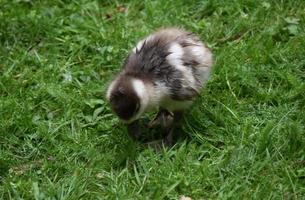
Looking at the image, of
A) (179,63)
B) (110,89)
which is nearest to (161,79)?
(179,63)

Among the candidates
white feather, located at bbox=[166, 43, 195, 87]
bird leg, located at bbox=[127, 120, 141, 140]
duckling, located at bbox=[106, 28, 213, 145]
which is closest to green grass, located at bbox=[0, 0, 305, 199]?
bird leg, located at bbox=[127, 120, 141, 140]

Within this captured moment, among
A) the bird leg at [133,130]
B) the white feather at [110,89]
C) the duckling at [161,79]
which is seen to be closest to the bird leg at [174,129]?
the duckling at [161,79]

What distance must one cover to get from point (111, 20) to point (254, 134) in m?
2.19

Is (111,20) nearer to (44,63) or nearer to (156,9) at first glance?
(156,9)

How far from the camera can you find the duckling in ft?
14.3

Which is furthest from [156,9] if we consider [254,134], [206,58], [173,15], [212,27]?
[254,134]

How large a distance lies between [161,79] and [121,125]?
56 cm

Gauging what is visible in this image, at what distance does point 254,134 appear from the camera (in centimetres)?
461

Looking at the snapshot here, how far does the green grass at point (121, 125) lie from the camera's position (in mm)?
4293

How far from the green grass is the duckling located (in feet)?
0.79

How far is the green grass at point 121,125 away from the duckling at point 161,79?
0.24 meters

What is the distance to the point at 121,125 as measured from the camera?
4906mm

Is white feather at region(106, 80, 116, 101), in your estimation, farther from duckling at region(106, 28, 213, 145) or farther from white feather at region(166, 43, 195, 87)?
white feather at region(166, 43, 195, 87)

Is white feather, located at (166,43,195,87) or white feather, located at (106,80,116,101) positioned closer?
white feather, located at (106,80,116,101)
